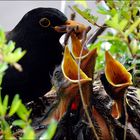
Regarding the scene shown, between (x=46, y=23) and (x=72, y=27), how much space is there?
0.11m

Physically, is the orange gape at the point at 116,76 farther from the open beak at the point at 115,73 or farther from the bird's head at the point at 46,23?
the bird's head at the point at 46,23

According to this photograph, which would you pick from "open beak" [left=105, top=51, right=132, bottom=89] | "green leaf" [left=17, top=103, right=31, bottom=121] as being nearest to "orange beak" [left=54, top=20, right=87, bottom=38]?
"open beak" [left=105, top=51, right=132, bottom=89]

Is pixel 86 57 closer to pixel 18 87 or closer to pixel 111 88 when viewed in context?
pixel 111 88

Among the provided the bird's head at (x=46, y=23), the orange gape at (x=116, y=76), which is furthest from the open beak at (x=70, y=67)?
the bird's head at (x=46, y=23)

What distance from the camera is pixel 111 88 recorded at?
71cm


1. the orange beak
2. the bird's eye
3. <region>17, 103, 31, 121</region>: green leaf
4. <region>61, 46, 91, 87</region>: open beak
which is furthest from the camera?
the bird's eye

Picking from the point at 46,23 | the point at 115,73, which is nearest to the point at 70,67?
the point at 115,73

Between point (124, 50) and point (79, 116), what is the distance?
28cm

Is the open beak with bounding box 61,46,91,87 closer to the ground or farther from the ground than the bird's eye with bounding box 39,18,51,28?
closer to the ground

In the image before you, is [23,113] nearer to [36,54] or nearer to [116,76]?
[116,76]

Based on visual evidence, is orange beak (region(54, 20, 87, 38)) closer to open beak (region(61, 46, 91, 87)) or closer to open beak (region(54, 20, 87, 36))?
open beak (region(54, 20, 87, 36))

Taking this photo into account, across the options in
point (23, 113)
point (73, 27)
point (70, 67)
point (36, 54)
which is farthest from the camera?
point (36, 54)

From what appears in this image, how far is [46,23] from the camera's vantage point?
2.96 feet

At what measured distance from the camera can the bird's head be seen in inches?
34.6
